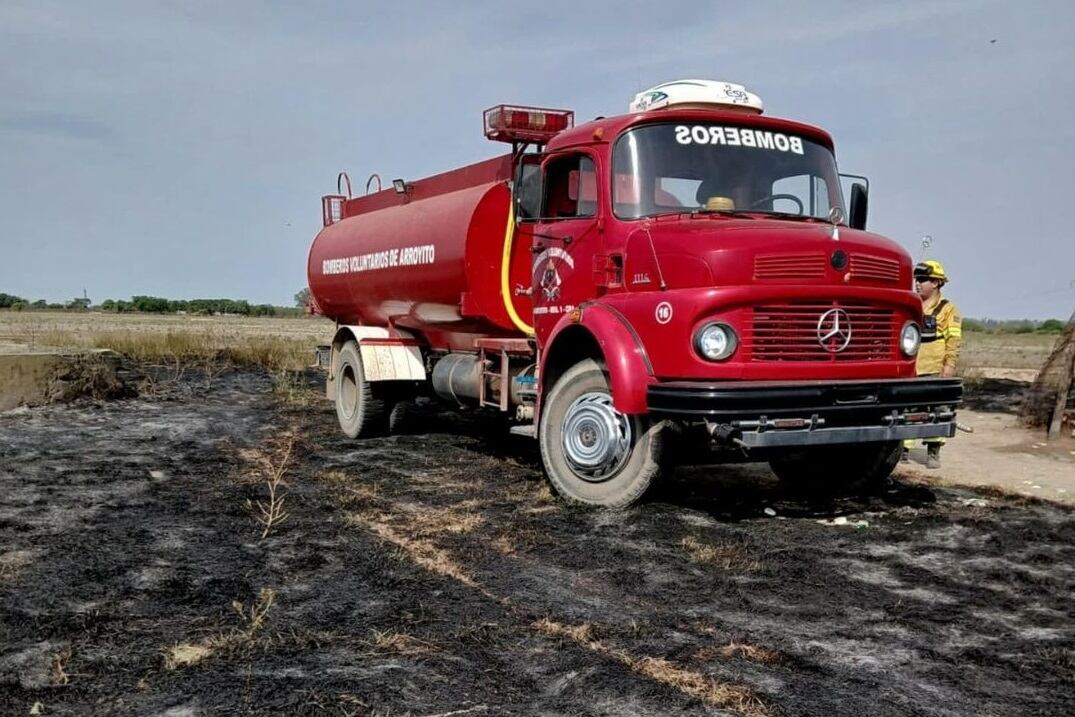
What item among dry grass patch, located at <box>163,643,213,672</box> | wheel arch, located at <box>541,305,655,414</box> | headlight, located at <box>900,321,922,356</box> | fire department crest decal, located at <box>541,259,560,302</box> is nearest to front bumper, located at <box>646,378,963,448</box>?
wheel arch, located at <box>541,305,655,414</box>

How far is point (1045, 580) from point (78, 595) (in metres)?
4.91

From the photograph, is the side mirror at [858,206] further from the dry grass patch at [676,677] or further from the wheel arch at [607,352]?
the dry grass patch at [676,677]

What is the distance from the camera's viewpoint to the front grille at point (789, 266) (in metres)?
5.97

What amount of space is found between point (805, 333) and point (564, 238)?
208 centimetres

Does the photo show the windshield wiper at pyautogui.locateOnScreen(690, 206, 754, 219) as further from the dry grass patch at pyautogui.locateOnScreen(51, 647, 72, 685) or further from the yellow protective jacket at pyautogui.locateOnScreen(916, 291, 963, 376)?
the dry grass patch at pyautogui.locateOnScreen(51, 647, 72, 685)

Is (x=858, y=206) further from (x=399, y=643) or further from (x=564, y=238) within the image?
(x=399, y=643)

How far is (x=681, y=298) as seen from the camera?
602 centimetres

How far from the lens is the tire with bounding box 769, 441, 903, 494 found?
23.6 feet

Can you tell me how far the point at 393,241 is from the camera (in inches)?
397

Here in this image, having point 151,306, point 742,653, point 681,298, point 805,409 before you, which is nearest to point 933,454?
point 805,409

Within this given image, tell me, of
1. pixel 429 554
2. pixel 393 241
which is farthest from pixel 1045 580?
pixel 393 241

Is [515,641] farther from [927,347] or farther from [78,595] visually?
[927,347]

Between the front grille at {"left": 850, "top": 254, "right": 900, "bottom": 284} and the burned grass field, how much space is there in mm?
1646

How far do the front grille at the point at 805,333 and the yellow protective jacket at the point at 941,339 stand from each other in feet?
8.61
